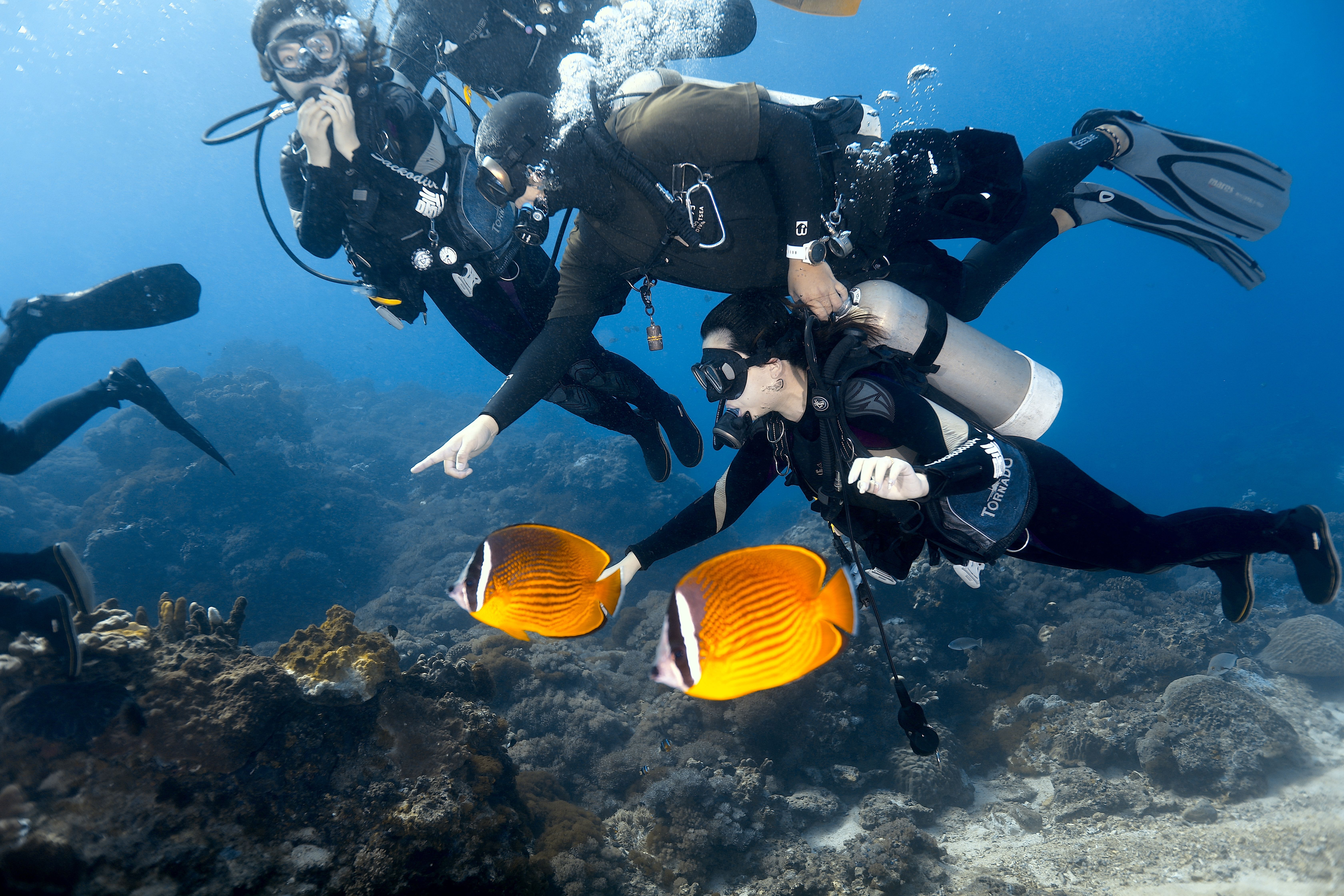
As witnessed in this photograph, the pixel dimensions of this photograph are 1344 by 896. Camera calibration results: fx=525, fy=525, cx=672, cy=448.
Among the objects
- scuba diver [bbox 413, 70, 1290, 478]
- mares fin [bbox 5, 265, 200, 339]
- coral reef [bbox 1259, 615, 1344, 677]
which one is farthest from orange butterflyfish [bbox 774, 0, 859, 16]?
coral reef [bbox 1259, 615, 1344, 677]

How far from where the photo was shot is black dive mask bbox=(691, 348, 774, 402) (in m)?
2.66

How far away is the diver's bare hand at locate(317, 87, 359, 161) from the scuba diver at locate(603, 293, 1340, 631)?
8.27 ft

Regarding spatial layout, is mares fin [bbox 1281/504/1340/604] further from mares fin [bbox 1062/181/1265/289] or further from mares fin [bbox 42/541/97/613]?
mares fin [bbox 42/541/97/613]

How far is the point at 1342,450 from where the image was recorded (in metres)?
26.1

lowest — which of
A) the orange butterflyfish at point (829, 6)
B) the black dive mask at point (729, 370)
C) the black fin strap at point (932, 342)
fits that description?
the black dive mask at point (729, 370)

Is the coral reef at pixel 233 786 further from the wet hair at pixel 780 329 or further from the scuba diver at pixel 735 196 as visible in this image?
the wet hair at pixel 780 329

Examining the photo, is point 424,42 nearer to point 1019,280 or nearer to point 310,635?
point 310,635

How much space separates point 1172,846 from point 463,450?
22.4ft

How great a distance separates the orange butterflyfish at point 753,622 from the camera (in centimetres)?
153

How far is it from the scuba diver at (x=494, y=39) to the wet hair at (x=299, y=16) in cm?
91

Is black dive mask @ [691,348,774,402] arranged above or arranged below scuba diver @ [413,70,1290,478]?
below

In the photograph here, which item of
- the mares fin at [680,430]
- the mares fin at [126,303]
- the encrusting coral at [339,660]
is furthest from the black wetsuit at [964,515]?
the mares fin at [126,303]

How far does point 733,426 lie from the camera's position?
9.11 ft

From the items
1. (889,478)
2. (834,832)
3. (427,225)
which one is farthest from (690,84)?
(834,832)
